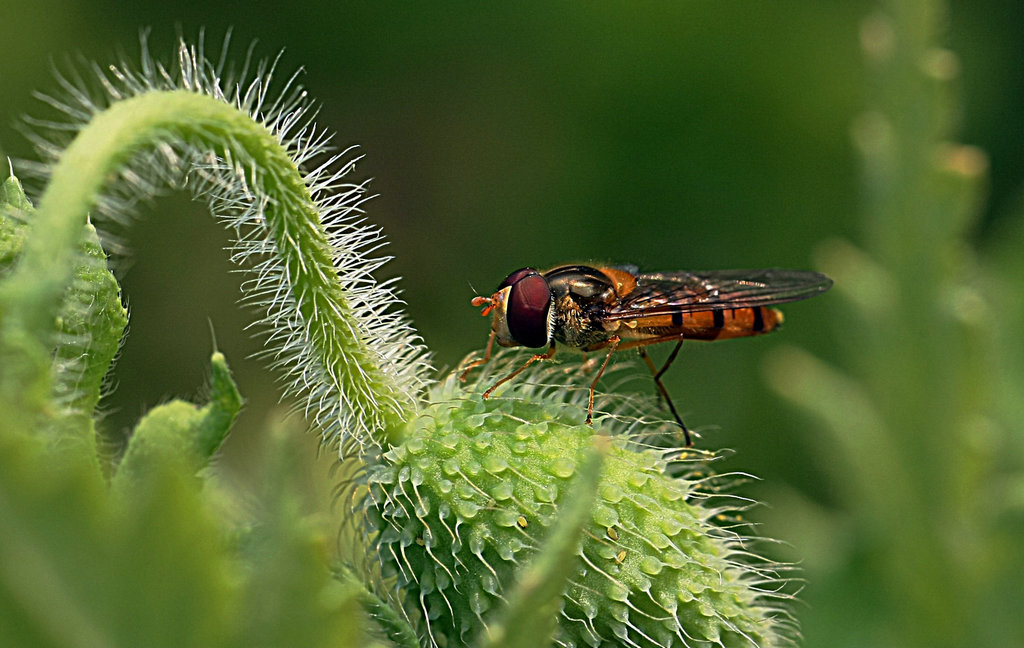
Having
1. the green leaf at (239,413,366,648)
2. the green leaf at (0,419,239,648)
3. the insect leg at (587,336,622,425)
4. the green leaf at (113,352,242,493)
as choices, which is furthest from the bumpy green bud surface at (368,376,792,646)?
the green leaf at (0,419,239,648)

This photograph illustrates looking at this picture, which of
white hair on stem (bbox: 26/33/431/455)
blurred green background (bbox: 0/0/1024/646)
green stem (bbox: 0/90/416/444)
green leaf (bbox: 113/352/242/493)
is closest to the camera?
green stem (bbox: 0/90/416/444)

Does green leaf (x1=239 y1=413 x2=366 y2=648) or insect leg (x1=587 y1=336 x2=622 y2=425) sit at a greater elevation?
green leaf (x1=239 y1=413 x2=366 y2=648)

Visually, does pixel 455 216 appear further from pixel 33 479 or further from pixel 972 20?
pixel 33 479

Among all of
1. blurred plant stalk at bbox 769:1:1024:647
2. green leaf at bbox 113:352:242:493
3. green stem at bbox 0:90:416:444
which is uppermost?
green stem at bbox 0:90:416:444

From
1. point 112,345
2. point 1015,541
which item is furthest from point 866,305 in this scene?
point 112,345

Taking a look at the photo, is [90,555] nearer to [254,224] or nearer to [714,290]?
[254,224]

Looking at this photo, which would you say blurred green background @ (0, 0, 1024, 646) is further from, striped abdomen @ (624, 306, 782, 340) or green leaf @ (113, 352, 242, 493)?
green leaf @ (113, 352, 242, 493)

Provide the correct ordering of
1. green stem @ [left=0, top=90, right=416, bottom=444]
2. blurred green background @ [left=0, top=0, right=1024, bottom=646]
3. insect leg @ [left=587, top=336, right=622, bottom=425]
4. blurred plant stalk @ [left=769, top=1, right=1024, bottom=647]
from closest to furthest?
green stem @ [left=0, top=90, right=416, bottom=444] < insect leg @ [left=587, top=336, right=622, bottom=425] < blurred plant stalk @ [left=769, top=1, right=1024, bottom=647] < blurred green background @ [left=0, top=0, right=1024, bottom=646]

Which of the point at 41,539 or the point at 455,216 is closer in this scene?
the point at 41,539
